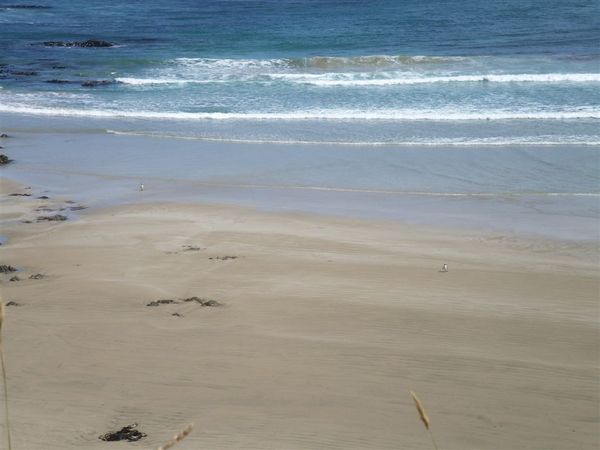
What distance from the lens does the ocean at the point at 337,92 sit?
47.3 feet

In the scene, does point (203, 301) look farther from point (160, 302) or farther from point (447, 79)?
point (447, 79)

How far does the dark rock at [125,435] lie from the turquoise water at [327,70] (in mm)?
11708

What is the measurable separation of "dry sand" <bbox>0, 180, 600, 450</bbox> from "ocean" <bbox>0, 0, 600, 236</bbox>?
9.15 ft

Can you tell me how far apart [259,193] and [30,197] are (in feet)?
12.7

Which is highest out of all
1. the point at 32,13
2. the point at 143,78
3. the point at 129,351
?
the point at 32,13

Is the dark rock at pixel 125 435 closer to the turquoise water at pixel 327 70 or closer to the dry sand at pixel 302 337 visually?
the dry sand at pixel 302 337

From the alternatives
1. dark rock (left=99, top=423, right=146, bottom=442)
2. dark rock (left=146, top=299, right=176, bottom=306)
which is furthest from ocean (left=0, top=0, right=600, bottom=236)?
dark rock (left=99, top=423, right=146, bottom=442)

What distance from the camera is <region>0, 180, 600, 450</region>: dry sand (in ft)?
19.6

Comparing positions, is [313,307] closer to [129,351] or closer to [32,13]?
[129,351]

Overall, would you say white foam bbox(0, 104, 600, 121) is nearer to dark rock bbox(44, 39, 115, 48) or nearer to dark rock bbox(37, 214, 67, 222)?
dark rock bbox(37, 214, 67, 222)

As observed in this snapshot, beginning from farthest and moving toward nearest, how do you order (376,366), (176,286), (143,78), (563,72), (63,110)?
(143,78)
(563,72)
(63,110)
(176,286)
(376,366)

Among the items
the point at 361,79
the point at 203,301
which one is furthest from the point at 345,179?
the point at 361,79

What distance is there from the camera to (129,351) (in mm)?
7223

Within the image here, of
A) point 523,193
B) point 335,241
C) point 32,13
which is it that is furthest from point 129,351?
point 32,13
